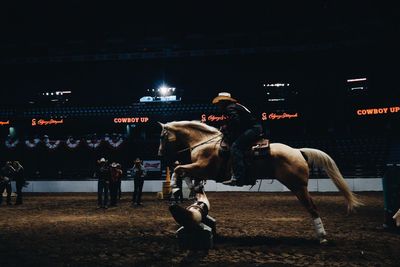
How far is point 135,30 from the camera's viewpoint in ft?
124

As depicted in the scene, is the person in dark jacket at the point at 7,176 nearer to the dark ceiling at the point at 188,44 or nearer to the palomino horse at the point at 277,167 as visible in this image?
the palomino horse at the point at 277,167

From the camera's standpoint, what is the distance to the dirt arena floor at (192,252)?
6.59 metres

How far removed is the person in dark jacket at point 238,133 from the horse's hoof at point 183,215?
1.42 meters

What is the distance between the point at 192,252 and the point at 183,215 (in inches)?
28.1

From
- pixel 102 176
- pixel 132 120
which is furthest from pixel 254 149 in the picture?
pixel 132 120

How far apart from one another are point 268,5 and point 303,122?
1403 centimetres

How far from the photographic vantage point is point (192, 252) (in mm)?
7266

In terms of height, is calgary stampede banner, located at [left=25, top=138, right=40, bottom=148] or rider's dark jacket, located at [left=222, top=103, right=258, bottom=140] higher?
calgary stampede banner, located at [left=25, top=138, right=40, bottom=148]

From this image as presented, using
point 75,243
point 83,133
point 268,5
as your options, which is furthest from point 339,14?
point 75,243

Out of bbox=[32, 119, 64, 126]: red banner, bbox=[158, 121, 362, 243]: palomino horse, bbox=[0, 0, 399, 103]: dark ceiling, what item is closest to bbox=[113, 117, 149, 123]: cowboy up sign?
bbox=[0, 0, 399, 103]: dark ceiling

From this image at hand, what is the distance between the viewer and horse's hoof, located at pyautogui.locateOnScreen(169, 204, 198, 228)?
724cm

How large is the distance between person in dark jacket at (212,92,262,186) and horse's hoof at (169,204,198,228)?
1.42m

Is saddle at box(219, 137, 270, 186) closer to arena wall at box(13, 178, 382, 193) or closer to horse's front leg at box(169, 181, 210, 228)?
horse's front leg at box(169, 181, 210, 228)

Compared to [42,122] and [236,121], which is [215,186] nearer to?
[236,121]
